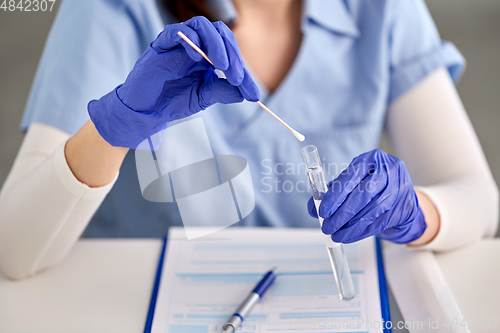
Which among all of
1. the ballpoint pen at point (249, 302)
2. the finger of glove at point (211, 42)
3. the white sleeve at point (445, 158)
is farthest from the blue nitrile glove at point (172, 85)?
the white sleeve at point (445, 158)

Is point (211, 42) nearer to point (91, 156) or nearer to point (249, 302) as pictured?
point (91, 156)

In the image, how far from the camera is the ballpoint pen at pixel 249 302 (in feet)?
1.78

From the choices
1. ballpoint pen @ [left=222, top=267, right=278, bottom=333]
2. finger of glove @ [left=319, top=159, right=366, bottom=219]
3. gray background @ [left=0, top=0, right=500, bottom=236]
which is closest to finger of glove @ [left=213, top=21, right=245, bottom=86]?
finger of glove @ [left=319, top=159, right=366, bottom=219]

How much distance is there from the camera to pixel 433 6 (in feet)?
8.08

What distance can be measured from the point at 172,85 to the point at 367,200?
288 mm

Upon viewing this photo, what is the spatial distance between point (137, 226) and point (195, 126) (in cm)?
37

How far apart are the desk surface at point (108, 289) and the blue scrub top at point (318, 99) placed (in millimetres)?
152

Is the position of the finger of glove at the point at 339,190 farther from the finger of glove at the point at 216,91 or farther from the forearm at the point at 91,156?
the forearm at the point at 91,156

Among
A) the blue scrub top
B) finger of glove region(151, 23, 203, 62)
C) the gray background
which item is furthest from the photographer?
the gray background

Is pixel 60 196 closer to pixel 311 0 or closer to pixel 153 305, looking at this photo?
pixel 153 305

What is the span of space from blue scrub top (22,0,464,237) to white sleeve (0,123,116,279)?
183 millimetres

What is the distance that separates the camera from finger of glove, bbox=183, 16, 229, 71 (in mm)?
475

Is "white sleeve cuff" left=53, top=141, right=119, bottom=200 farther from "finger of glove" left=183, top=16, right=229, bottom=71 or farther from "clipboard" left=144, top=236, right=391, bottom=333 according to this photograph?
"finger of glove" left=183, top=16, right=229, bottom=71

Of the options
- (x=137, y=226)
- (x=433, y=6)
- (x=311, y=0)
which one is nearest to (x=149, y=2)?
(x=311, y=0)
